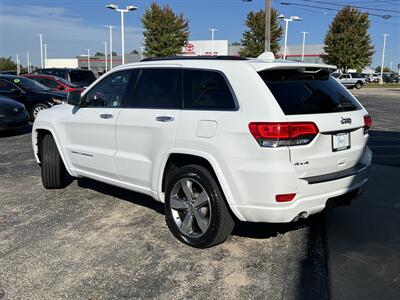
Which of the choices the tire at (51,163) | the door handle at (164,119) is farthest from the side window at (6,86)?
the door handle at (164,119)

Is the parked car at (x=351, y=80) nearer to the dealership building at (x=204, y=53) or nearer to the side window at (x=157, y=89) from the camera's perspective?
the dealership building at (x=204, y=53)

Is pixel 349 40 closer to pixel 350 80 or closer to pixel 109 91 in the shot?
pixel 350 80

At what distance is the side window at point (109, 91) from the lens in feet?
16.5

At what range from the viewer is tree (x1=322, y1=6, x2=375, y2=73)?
172ft

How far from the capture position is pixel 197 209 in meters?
4.25

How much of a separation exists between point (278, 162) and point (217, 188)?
66 centimetres

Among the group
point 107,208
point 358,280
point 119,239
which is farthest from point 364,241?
point 107,208

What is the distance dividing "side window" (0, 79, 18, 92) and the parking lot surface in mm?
9151

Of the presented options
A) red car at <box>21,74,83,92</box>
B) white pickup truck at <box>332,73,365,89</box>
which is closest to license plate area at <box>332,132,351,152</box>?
red car at <box>21,74,83,92</box>

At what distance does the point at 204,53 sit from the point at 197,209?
208ft

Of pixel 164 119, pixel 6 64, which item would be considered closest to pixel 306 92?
pixel 164 119

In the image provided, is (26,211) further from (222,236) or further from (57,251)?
(222,236)

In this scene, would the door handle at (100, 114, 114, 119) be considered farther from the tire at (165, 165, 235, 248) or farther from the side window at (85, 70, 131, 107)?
the tire at (165, 165, 235, 248)

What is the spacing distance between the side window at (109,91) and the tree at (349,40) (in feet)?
169
